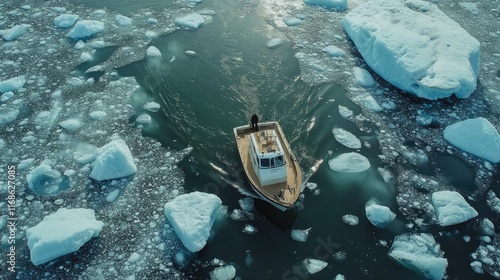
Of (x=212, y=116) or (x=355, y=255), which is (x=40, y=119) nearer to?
(x=212, y=116)

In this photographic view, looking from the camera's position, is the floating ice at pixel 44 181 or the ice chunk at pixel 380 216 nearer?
the ice chunk at pixel 380 216

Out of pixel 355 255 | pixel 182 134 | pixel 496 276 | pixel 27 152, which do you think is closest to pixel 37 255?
pixel 27 152

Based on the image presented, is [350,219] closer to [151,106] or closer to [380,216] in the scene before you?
[380,216]

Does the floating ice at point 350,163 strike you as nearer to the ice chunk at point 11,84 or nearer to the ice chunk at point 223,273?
the ice chunk at point 223,273

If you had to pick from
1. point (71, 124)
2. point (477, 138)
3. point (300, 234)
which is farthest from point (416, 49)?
point (71, 124)

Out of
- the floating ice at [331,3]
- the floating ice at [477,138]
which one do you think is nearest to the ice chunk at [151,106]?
the floating ice at [477,138]

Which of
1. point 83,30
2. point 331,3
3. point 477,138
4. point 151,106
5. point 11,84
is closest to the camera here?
point 477,138

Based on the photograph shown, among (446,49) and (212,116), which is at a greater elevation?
(446,49)
